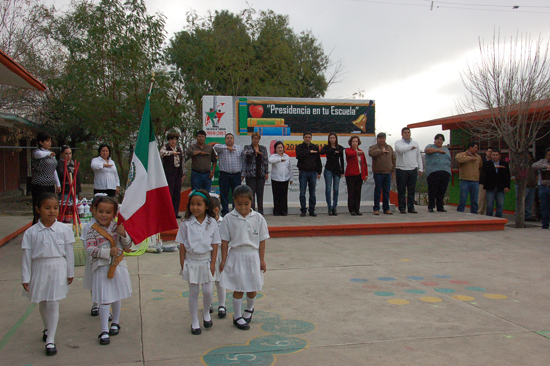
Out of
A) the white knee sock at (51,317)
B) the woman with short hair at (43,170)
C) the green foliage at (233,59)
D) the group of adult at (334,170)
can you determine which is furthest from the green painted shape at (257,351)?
the green foliage at (233,59)

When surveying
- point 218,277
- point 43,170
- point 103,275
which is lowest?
point 218,277

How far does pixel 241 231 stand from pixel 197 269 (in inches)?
19.4

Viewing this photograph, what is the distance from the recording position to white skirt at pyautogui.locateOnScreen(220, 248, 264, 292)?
4.24 meters

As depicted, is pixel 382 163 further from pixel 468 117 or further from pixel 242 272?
pixel 242 272

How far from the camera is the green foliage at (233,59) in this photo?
776 inches

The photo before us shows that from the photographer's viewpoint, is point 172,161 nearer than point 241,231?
No

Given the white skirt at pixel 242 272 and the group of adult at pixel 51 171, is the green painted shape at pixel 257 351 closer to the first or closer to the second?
Answer: the white skirt at pixel 242 272

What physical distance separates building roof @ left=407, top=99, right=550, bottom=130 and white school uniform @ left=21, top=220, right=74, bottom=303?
10721 mm

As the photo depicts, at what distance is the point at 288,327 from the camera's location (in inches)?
168

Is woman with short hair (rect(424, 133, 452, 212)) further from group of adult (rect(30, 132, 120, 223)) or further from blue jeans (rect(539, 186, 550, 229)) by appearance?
group of adult (rect(30, 132, 120, 223))

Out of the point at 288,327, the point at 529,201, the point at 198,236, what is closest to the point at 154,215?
the point at 198,236

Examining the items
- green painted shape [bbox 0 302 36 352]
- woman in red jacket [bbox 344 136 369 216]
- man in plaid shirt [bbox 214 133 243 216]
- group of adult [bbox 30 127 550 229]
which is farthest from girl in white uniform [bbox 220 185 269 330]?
woman in red jacket [bbox 344 136 369 216]

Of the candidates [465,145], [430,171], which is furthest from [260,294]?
[465,145]

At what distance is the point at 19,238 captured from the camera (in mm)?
9133
